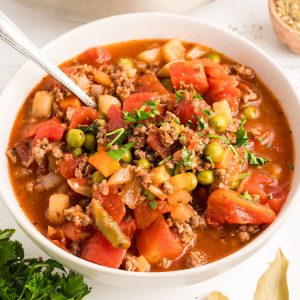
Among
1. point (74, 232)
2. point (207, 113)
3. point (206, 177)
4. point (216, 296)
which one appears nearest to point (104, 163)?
point (74, 232)

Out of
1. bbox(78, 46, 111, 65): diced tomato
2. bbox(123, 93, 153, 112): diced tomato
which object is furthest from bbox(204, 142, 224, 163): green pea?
bbox(78, 46, 111, 65): diced tomato

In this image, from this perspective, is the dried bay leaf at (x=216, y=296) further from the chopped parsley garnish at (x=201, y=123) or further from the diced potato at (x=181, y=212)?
the chopped parsley garnish at (x=201, y=123)

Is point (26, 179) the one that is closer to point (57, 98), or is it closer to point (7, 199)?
point (7, 199)

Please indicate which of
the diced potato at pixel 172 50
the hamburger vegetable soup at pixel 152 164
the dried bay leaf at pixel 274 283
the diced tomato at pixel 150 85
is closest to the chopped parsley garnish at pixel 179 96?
the hamburger vegetable soup at pixel 152 164

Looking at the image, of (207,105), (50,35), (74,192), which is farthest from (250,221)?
(50,35)

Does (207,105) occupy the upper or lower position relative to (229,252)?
upper

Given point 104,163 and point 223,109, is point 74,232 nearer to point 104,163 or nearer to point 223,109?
point 104,163
